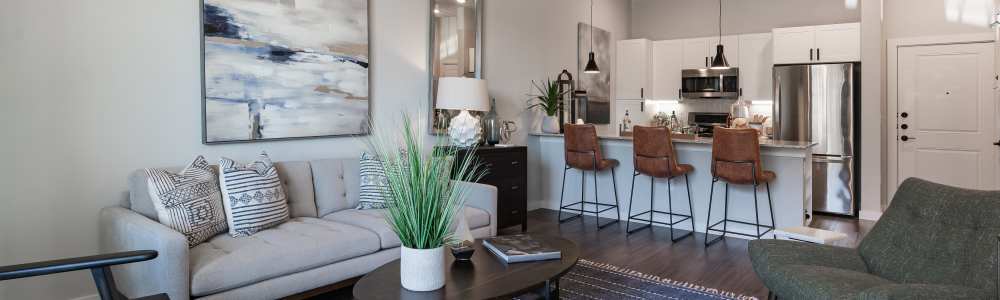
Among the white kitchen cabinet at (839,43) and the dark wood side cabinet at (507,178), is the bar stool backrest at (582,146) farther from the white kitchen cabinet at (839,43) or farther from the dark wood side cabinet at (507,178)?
the white kitchen cabinet at (839,43)

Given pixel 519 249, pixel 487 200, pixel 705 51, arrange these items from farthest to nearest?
1. pixel 705 51
2. pixel 487 200
3. pixel 519 249

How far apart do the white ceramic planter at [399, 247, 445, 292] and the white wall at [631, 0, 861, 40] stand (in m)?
6.23

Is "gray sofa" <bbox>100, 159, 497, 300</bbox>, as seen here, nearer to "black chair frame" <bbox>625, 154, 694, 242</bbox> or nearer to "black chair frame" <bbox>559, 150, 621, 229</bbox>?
"black chair frame" <bbox>625, 154, 694, 242</bbox>

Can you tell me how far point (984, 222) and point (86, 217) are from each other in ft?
12.8

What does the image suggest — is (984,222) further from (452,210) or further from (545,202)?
(545,202)

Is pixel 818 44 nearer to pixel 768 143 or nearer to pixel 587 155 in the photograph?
pixel 768 143

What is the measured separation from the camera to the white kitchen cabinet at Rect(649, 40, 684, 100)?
7.67m

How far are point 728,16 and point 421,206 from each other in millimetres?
6583

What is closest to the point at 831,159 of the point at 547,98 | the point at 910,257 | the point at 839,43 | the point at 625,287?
the point at 839,43

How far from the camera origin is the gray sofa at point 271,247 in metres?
2.54

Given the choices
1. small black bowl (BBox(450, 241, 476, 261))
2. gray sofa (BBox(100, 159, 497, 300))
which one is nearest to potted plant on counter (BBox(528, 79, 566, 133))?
gray sofa (BBox(100, 159, 497, 300))

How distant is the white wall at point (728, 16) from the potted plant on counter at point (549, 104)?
245 cm

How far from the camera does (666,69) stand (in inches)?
306

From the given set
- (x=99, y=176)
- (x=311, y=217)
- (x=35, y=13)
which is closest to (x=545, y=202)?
(x=311, y=217)
